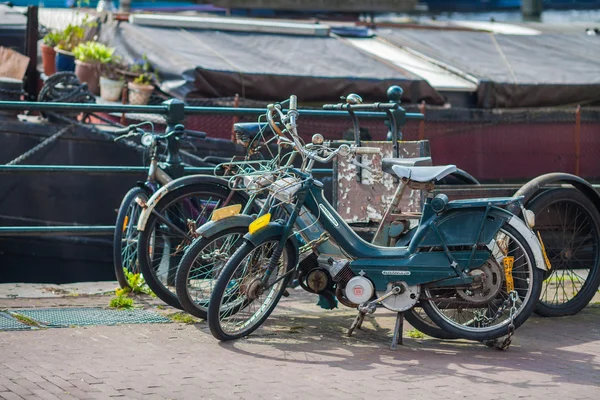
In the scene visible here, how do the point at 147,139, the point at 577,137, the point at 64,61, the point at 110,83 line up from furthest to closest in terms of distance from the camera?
the point at 577,137 → the point at 64,61 → the point at 110,83 → the point at 147,139

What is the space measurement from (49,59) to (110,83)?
5.19ft

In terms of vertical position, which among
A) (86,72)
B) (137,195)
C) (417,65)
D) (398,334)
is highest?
(417,65)

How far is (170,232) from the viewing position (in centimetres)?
688

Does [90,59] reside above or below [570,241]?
above

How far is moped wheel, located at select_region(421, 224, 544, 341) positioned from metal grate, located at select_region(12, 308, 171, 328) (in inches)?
71.8

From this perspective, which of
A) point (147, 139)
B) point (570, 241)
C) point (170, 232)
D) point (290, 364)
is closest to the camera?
point (290, 364)

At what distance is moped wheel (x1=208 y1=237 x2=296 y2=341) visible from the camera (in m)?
5.71

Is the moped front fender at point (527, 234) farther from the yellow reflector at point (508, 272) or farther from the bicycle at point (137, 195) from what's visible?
the bicycle at point (137, 195)

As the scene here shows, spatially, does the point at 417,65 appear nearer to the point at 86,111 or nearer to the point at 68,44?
the point at 68,44

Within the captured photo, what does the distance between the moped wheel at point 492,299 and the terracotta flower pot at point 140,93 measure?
683cm

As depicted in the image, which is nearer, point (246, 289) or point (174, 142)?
point (246, 289)

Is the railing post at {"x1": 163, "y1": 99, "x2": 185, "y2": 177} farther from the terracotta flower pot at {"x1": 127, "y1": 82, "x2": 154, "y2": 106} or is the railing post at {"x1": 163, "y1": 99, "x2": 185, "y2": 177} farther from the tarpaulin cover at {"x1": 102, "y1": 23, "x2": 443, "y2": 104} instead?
the terracotta flower pot at {"x1": 127, "y1": 82, "x2": 154, "y2": 106}

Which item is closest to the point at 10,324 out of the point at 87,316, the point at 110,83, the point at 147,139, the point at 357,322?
the point at 87,316

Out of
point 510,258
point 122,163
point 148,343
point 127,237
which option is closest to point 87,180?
point 122,163
